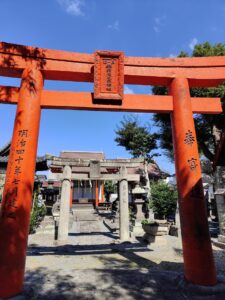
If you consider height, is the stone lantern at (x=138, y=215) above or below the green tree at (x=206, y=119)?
below

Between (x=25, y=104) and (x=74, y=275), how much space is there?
3.81 metres

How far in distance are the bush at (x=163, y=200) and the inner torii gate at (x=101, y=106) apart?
788 centimetres

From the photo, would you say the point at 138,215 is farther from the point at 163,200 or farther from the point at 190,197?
the point at 190,197

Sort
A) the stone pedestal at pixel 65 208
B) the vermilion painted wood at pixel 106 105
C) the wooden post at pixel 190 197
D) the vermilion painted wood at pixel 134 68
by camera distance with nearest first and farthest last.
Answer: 1. the wooden post at pixel 190 197
2. the vermilion painted wood at pixel 106 105
3. the vermilion painted wood at pixel 134 68
4. the stone pedestal at pixel 65 208

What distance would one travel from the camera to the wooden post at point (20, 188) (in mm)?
3945

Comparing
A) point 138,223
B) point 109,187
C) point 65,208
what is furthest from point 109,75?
point 109,187

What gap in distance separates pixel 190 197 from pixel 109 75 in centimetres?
329

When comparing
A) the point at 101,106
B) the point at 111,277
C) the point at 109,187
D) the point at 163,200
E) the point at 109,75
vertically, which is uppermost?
the point at 109,187

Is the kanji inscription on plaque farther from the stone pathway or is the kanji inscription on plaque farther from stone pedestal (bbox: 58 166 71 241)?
stone pedestal (bbox: 58 166 71 241)

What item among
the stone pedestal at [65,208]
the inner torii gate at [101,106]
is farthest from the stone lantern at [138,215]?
the inner torii gate at [101,106]

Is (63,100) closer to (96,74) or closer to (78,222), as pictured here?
(96,74)

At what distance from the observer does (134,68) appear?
576cm

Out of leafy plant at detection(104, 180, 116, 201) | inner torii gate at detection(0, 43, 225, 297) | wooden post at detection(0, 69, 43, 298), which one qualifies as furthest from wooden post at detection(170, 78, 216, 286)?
leafy plant at detection(104, 180, 116, 201)

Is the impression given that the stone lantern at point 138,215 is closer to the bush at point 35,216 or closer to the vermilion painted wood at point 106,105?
the bush at point 35,216
